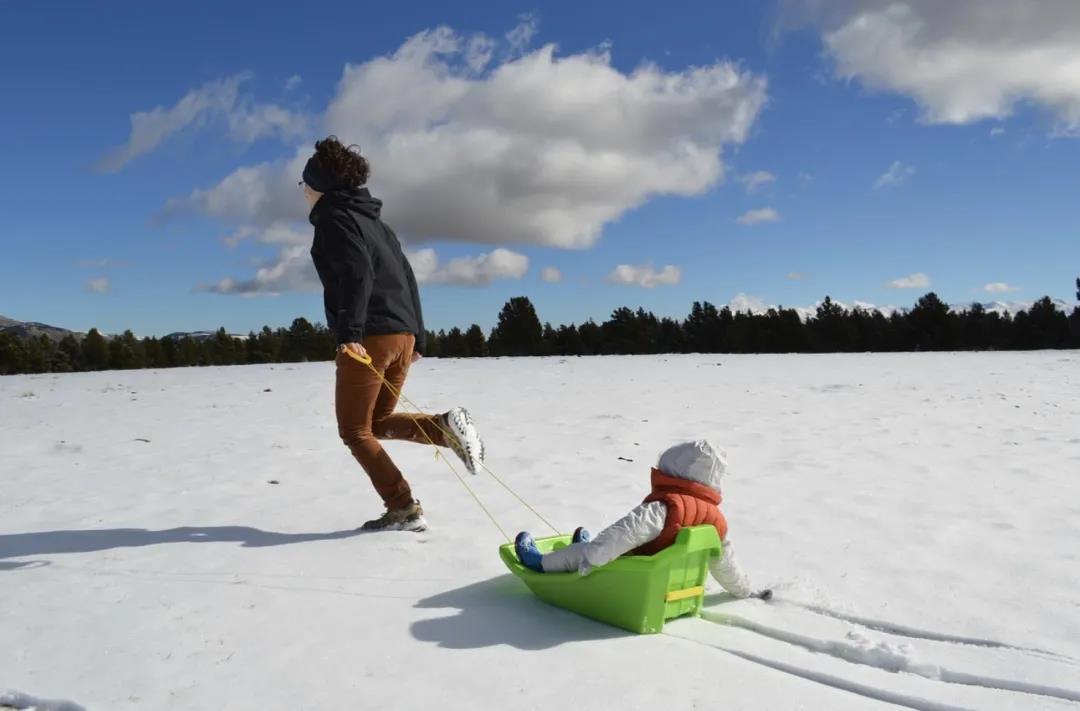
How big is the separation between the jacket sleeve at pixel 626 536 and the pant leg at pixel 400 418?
1714 millimetres

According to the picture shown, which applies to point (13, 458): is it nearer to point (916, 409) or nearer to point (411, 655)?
point (411, 655)

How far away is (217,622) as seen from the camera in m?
3.39

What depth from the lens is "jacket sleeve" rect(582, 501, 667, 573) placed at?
3211mm

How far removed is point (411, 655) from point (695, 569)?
125 centimetres

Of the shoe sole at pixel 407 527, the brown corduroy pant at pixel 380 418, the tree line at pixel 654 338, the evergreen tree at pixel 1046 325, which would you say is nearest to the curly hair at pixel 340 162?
the brown corduroy pant at pixel 380 418

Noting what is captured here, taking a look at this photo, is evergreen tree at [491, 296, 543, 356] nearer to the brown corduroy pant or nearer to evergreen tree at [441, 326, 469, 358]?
evergreen tree at [441, 326, 469, 358]

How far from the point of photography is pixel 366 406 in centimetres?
455

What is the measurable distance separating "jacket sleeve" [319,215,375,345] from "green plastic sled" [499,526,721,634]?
5.66 ft

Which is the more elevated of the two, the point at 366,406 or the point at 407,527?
the point at 366,406

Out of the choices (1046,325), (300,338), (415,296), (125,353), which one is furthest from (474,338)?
(415,296)

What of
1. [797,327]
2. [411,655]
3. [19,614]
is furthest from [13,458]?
[797,327]

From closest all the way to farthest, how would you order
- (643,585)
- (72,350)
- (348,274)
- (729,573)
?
(643,585)
(729,573)
(348,274)
(72,350)

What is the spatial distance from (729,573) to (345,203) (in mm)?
2976

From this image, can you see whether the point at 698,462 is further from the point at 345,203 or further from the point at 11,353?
the point at 11,353
